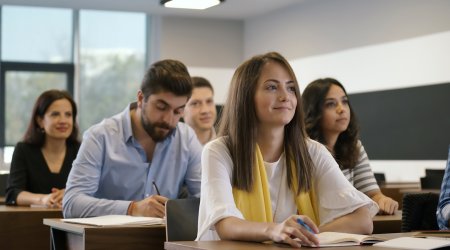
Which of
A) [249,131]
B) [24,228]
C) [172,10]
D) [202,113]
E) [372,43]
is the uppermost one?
[172,10]

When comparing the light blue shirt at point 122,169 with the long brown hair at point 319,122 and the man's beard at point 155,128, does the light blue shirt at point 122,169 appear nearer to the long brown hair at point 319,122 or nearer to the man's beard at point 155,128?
the man's beard at point 155,128

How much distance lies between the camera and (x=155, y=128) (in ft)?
12.2

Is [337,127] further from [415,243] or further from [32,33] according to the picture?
[32,33]

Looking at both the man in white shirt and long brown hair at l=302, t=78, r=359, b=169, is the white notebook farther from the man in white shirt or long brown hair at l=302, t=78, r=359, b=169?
the man in white shirt

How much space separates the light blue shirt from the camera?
145 inches

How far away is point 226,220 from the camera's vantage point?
262 cm

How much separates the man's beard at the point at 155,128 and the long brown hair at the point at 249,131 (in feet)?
2.37

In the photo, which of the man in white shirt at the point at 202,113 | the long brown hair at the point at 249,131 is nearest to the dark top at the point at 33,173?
the man in white shirt at the point at 202,113

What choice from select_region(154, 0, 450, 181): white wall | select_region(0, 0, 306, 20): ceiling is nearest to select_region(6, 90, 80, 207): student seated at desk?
select_region(154, 0, 450, 181): white wall

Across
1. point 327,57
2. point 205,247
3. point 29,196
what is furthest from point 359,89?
point 205,247

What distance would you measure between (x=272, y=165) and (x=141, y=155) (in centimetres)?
107

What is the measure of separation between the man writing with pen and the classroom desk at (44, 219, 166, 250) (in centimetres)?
24

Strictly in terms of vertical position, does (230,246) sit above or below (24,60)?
below

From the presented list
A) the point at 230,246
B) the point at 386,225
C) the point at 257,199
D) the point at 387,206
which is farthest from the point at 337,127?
the point at 230,246
